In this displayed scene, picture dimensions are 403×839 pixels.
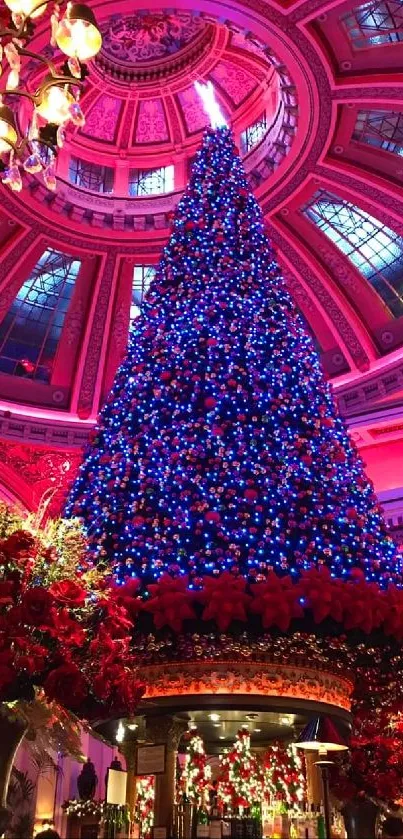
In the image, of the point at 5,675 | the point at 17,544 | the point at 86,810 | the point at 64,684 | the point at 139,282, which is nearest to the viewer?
the point at 5,675

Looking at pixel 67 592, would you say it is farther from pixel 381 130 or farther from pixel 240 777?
pixel 381 130

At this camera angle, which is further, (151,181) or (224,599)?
(151,181)

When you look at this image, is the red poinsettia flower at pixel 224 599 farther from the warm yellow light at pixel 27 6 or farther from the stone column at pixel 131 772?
the warm yellow light at pixel 27 6

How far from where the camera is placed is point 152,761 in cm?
612

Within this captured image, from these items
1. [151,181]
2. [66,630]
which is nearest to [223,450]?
[66,630]

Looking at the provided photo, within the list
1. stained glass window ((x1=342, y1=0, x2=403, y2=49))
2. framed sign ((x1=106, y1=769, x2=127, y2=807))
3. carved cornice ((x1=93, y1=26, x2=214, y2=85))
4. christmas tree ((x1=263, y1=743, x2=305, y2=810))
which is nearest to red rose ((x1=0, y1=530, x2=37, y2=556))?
framed sign ((x1=106, y1=769, x2=127, y2=807))

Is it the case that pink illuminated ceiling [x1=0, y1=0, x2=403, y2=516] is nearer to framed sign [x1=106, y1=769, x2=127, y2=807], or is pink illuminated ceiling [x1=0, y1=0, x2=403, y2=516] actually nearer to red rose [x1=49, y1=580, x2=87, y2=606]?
red rose [x1=49, y1=580, x2=87, y2=606]

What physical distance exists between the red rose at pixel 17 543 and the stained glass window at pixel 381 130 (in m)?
11.7

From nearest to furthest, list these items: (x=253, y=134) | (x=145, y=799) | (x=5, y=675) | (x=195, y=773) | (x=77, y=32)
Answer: (x=5, y=675) → (x=77, y=32) → (x=195, y=773) → (x=145, y=799) → (x=253, y=134)

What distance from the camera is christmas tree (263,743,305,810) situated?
670cm

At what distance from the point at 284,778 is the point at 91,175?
43.9ft

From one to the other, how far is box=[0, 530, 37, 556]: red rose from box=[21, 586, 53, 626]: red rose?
0.22 m

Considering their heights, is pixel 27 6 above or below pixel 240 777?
above

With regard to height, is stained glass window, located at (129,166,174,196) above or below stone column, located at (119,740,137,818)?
above
